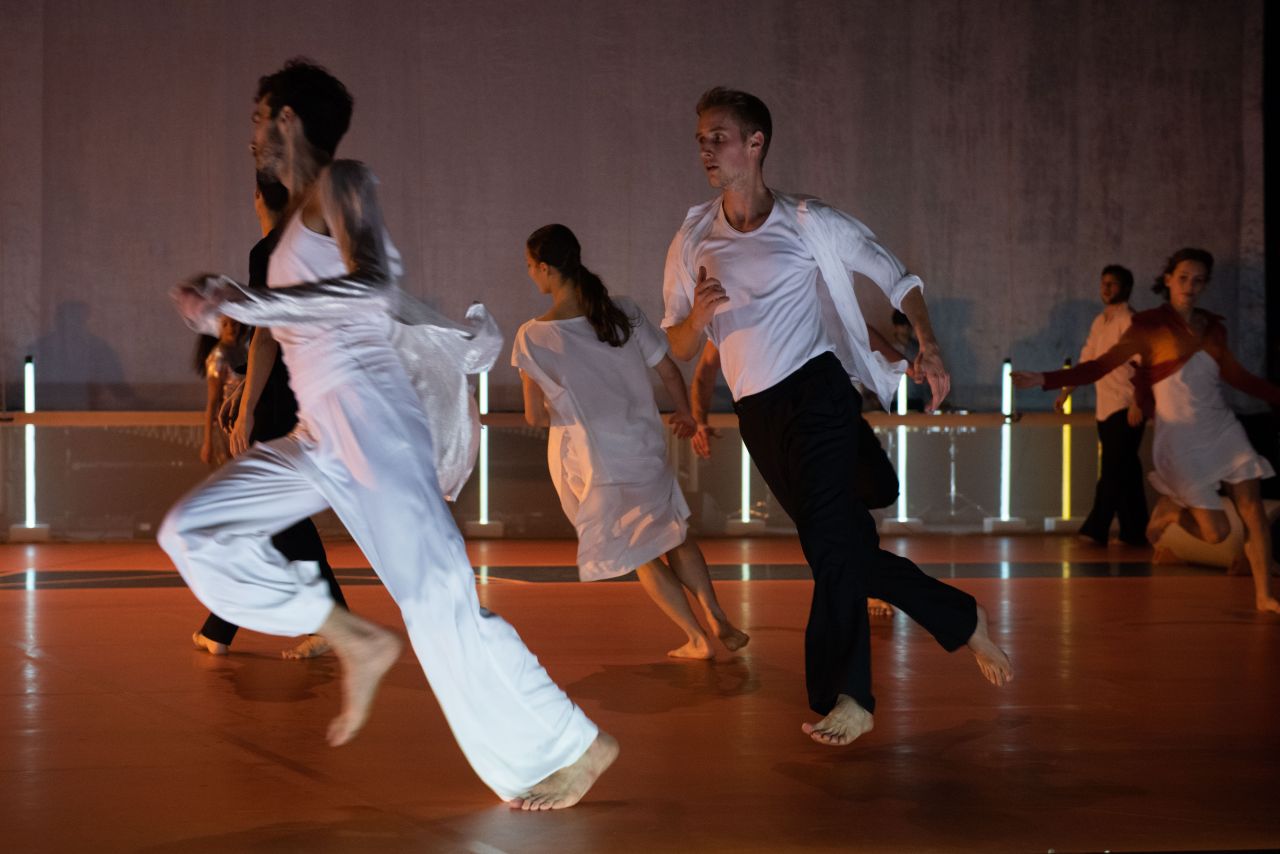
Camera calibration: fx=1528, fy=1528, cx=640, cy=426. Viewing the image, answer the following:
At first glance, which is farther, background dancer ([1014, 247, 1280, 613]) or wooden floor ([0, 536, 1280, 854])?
background dancer ([1014, 247, 1280, 613])

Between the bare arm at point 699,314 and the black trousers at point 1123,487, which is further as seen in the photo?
the black trousers at point 1123,487

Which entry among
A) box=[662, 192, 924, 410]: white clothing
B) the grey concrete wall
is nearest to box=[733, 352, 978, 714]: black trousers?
box=[662, 192, 924, 410]: white clothing

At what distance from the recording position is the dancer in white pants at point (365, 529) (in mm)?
2961

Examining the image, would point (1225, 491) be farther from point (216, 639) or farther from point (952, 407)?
point (216, 639)

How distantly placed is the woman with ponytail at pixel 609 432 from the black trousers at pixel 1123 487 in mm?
4685

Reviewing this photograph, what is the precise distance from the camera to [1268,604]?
5.99 metres

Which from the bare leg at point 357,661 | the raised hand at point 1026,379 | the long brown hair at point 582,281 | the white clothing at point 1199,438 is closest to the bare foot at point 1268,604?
the white clothing at point 1199,438

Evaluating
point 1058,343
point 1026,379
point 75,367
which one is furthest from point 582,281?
point 1058,343

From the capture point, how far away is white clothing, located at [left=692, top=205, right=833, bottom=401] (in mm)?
3898

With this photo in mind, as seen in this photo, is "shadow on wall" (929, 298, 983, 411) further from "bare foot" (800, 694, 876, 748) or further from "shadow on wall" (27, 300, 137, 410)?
"bare foot" (800, 694, 876, 748)

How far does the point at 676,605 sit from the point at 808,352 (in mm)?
1327

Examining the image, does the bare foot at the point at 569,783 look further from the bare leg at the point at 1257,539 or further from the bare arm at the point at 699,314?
the bare leg at the point at 1257,539

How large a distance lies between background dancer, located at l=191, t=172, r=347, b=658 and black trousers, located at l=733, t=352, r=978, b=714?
1392 mm

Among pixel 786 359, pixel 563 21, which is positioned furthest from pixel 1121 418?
pixel 786 359
